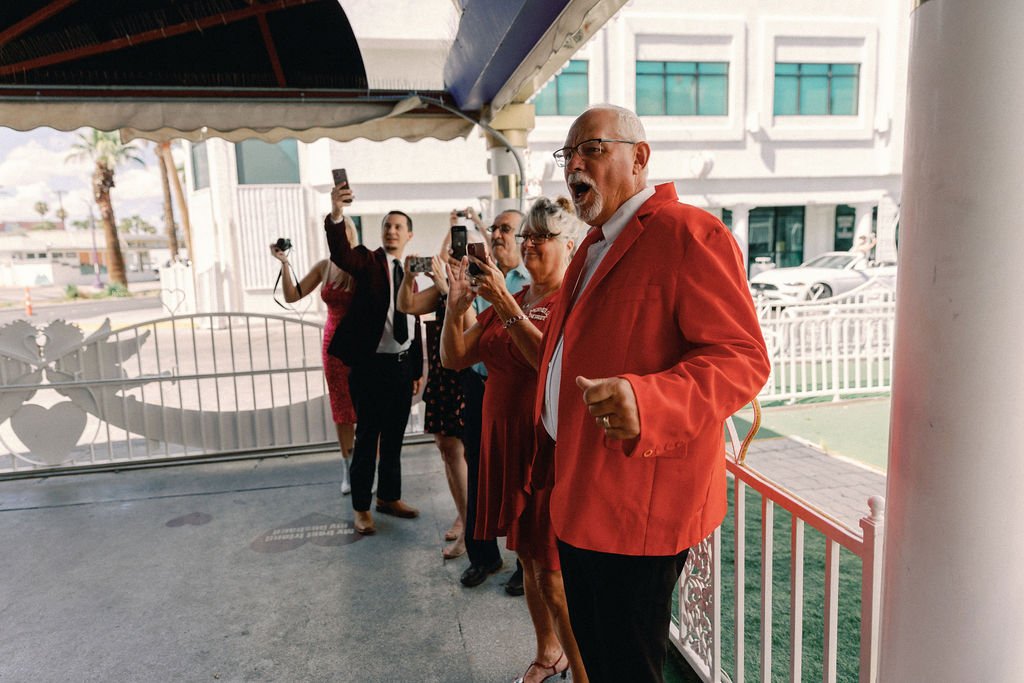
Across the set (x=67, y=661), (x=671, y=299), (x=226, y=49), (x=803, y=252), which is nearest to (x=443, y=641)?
(x=67, y=661)

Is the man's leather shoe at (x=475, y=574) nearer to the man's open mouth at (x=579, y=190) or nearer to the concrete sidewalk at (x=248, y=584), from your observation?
the concrete sidewalk at (x=248, y=584)

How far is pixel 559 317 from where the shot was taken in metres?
1.82

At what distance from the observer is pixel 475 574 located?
352 centimetres

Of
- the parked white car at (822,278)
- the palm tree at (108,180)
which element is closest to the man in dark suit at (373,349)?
the parked white car at (822,278)

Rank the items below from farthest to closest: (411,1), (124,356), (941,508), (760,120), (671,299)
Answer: (760,120) → (124,356) → (411,1) → (671,299) → (941,508)

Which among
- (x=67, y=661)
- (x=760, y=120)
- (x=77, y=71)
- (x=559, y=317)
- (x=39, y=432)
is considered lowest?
(x=67, y=661)

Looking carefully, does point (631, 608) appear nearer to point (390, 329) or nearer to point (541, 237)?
point (541, 237)

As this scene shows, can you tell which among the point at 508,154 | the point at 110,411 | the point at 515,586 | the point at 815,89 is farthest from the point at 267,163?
the point at 515,586

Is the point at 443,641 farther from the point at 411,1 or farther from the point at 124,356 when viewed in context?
the point at 411,1

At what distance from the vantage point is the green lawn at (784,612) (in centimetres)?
276

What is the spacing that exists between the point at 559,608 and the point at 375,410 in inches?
78.3

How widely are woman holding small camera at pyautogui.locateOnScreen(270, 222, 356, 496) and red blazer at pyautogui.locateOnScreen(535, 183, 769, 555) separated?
3020 mm

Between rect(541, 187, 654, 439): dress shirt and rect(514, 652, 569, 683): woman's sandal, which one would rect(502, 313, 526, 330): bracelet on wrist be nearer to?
rect(541, 187, 654, 439): dress shirt

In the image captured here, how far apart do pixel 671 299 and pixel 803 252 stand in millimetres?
25030
